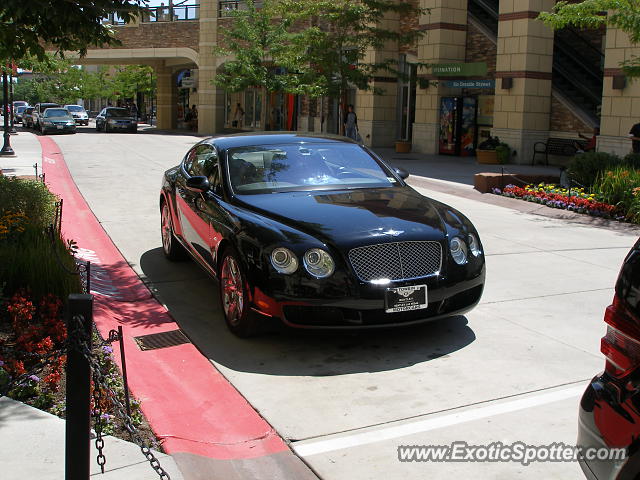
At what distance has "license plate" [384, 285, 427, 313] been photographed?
18.6 feet

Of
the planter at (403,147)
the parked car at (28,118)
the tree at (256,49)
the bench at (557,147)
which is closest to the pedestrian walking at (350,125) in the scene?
the planter at (403,147)

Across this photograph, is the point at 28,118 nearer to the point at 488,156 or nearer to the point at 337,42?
the point at 337,42

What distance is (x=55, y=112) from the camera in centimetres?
4084

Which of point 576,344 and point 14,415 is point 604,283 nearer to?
point 576,344

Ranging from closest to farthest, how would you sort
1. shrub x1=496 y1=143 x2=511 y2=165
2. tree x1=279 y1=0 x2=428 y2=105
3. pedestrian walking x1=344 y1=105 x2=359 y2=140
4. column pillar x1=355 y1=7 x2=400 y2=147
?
shrub x1=496 y1=143 x2=511 y2=165 < tree x1=279 y1=0 x2=428 y2=105 < pedestrian walking x1=344 y1=105 x2=359 y2=140 < column pillar x1=355 y1=7 x2=400 y2=147

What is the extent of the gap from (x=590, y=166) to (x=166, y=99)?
138 ft

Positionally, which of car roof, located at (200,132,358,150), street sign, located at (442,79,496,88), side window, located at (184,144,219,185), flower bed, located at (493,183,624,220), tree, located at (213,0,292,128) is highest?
tree, located at (213,0,292,128)

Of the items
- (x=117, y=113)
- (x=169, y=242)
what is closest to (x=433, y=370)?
(x=169, y=242)

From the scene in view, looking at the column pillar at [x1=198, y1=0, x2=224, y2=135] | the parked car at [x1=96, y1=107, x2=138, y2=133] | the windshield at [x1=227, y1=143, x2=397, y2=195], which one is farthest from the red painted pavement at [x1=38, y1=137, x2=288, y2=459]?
the parked car at [x1=96, y1=107, x2=138, y2=133]

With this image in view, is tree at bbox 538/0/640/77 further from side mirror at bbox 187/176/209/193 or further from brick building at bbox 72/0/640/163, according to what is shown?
side mirror at bbox 187/176/209/193

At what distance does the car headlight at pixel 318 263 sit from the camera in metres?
5.67

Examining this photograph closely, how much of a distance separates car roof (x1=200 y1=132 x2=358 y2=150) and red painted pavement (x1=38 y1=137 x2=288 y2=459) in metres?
1.72

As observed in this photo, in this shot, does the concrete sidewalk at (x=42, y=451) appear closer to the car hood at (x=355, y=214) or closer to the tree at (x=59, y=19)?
the car hood at (x=355, y=214)

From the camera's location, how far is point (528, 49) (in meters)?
23.6
